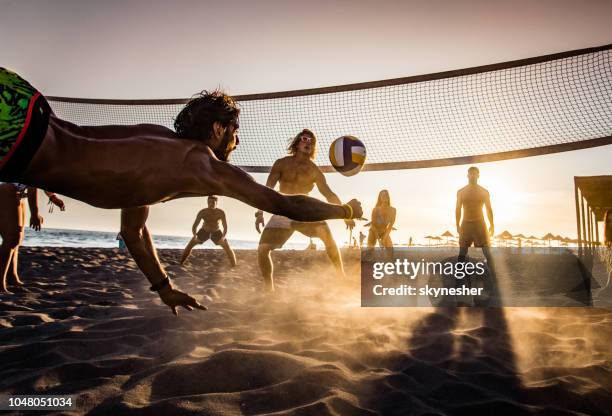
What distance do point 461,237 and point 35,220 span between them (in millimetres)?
5694

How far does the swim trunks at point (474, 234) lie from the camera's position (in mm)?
5684

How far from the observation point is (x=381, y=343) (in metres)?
2.64

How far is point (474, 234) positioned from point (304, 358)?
13.9ft

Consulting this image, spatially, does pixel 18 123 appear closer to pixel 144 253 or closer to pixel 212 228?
pixel 144 253

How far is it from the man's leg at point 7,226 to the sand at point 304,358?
58 centimetres

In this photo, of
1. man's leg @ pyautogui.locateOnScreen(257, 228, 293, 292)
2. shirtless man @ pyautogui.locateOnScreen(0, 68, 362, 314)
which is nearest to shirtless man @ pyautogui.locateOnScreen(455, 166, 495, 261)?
man's leg @ pyautogui.locateOnScreen(257, 228, 293, 292)

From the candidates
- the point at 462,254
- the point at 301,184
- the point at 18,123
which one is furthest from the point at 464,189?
the point at 18,123

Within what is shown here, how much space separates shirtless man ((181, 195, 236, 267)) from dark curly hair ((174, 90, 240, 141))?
20.2 feet

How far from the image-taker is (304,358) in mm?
2283

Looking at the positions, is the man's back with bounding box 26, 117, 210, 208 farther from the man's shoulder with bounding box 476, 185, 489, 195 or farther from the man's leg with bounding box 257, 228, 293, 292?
the man's shoulder with bounding box 476, 185, 489, 195

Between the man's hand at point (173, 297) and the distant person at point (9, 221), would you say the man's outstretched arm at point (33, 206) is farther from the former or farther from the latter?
the man's hand at point (173, 297)

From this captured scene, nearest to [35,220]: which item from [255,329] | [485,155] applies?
[255,329]

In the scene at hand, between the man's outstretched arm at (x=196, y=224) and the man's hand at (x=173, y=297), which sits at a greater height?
the man's outstretched arm at (x=196, y=224)

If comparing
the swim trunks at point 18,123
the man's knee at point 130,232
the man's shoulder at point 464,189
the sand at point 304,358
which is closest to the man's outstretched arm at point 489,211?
the man's shoulder at point 464,189
